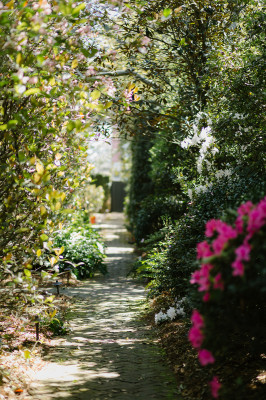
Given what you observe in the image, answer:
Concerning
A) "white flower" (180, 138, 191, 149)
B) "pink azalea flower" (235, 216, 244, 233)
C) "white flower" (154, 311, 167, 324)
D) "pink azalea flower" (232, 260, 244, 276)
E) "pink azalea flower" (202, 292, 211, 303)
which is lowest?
"white flower" (154, 311, 167, 324)

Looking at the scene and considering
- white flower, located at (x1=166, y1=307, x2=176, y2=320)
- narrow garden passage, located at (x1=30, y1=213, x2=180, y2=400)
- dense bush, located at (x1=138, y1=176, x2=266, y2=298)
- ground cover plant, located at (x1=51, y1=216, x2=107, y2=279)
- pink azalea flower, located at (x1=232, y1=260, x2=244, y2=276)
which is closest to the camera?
pink azalea flower, located at (x1=232, y1=260, x2=244, y2=276)

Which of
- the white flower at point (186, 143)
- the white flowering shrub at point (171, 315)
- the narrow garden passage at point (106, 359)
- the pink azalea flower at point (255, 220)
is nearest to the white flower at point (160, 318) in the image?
the white flowering shrub at point (171, 315)

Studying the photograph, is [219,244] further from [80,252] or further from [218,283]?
[80,252]

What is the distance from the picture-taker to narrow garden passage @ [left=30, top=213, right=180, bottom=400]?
14.1 ft

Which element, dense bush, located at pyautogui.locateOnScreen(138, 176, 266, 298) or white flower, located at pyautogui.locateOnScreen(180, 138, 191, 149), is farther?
white flower, located at pyautogui.locateOnScreen(180, 138, 191, 149)

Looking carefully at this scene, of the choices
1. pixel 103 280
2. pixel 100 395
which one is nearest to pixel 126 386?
pixel 100 395

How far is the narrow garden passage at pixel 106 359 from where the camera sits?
4.29 metres

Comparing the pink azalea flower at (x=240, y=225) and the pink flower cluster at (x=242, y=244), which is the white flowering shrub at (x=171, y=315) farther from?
the pink azalea flower at (x=240, y=225)

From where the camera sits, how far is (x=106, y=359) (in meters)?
5.23

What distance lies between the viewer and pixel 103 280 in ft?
34.4

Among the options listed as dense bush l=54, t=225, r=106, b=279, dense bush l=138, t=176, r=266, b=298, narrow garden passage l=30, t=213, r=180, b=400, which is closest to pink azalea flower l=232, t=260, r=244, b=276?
narrow garden passage l=30, t=213, r=180, b=400

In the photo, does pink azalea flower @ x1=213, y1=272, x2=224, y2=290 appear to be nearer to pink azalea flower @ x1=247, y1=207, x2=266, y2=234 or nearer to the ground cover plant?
pink azalea flower @ x1=247, y1=207, x2=266, y2=234

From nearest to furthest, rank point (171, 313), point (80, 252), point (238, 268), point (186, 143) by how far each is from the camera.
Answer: point (238, 268) → point (171, 313) → point (186, 143) → point (80, 252)

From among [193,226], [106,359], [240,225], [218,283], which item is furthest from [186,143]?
[218,283]
